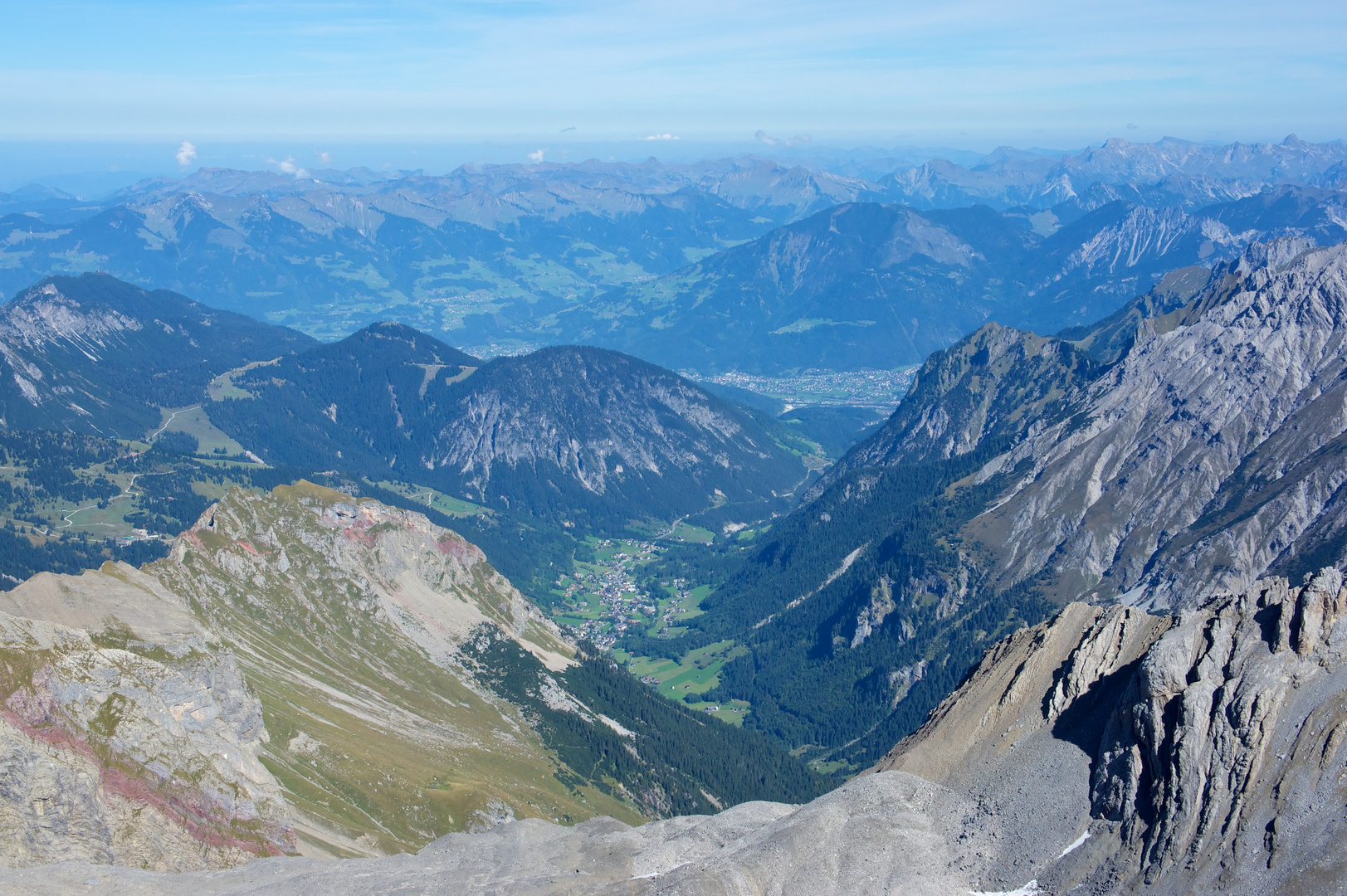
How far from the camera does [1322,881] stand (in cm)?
6969

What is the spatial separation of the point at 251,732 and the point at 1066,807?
Answer: 323ft

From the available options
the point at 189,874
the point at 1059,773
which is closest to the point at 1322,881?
the point at 1059,773

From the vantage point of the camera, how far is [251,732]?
429 ft

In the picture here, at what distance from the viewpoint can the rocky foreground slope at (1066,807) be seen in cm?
7569

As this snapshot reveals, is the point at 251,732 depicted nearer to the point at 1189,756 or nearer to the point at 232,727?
the point at 232,727

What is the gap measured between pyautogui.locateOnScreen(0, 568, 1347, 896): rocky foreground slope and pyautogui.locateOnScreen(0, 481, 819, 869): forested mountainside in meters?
9.15

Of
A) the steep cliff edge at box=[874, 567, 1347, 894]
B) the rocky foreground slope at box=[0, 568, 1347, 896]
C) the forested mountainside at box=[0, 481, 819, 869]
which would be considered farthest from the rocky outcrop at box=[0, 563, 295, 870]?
the steep cliff edge at box=[874, 567, 1347, 894]

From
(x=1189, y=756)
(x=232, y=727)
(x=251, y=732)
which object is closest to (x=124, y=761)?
(x=232, y=727)

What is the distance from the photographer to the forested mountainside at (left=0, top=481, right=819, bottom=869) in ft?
334

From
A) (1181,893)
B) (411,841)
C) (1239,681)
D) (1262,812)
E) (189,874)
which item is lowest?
(411,841)

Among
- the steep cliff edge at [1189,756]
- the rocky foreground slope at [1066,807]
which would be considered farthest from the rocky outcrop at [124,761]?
the steep cliff edge at [1189,756]

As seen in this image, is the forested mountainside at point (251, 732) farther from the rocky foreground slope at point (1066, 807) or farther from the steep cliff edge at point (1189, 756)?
the steep cliff edge at point (1189, 756)

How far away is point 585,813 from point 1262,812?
355ft

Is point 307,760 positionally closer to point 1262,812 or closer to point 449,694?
point 449,694
